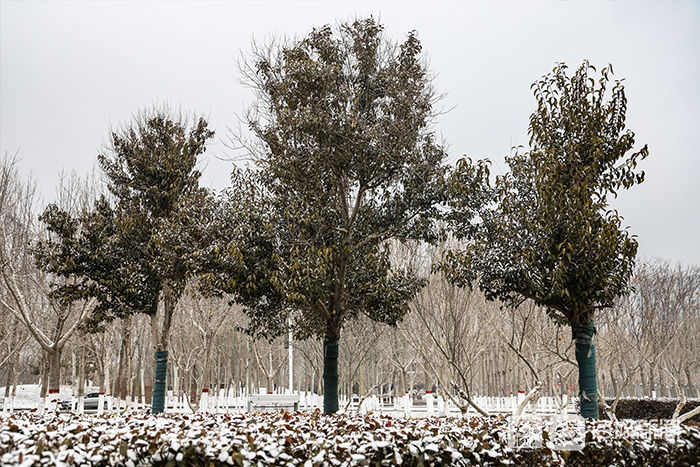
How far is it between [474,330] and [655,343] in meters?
6.17

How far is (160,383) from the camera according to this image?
12.5 metres

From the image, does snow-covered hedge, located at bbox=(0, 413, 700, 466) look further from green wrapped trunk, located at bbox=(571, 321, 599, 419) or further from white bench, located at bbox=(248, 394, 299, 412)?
white bench, located at bbox=(248, 394, 299, 412)

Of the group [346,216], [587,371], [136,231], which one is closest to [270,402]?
[136,231]

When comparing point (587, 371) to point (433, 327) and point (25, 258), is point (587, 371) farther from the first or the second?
point (25, 258)

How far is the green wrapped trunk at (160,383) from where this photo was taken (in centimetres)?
1226

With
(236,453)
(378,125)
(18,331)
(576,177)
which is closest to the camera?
(236,453)

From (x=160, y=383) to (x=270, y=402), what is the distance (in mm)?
6041

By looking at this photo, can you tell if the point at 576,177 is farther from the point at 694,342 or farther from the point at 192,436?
the point at 694,342

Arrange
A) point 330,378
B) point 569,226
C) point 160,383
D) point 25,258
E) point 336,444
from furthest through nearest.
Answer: point 25,258 → point 160,383 → point 330,378 → point 569,226 → point 336,444

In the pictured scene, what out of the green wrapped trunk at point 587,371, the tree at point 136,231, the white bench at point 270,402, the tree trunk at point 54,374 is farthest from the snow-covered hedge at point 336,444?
the white bench at point 270,402

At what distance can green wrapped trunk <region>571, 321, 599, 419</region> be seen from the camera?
7.61 metres

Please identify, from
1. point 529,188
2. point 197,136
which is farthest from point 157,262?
point 529,188

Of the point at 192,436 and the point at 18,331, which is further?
the point at 18,331

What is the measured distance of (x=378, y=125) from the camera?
32.8 ft
